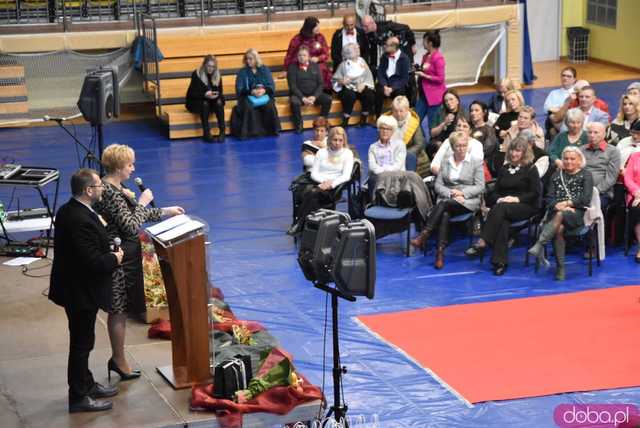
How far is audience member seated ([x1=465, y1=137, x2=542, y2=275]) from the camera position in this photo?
9039 mm

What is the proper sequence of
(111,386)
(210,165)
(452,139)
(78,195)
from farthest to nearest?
(210,165), (452,139), (111,386), (78,195)

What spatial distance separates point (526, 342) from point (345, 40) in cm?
752

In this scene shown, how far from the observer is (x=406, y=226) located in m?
9.61

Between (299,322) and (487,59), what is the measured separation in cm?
1017

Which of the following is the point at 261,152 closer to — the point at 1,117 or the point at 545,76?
the point at 1,117

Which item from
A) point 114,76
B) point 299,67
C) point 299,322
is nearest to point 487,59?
point 299,67

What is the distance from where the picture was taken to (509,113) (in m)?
10.5

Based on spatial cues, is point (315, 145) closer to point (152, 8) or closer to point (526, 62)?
point (152, 8)

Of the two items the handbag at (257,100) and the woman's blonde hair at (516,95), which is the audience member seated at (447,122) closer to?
the woman's blonde hair at (516,95)

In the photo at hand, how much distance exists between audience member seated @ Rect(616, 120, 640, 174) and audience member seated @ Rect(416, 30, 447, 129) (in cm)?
375

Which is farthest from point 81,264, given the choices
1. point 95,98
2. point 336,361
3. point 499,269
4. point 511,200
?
point 511,200

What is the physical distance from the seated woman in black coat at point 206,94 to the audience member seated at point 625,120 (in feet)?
17.3

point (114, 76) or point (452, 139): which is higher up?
point (114, 76)

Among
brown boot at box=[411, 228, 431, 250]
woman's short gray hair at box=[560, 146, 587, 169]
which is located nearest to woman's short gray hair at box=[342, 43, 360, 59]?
brown boot at box=[411, 228, 431, 250]
